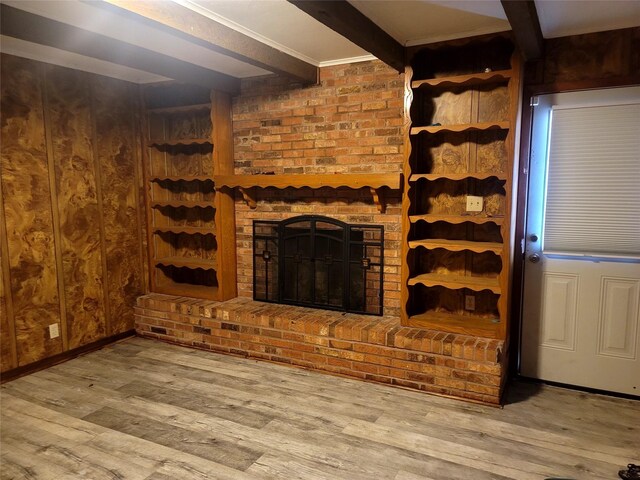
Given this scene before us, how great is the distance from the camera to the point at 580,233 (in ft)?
9.59

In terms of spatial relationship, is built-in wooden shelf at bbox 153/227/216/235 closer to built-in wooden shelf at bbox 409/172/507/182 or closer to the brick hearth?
the brick hearth

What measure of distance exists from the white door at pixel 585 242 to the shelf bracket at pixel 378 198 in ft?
3.35

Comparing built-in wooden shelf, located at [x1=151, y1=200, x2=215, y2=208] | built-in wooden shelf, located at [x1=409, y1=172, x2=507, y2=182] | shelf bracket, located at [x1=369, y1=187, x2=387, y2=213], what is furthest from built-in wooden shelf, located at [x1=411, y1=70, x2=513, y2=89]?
built-in wooden shelf, located at [x1=151, y1=200, x2=215, y2=208]

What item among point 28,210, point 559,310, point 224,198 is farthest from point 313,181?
point 28,210

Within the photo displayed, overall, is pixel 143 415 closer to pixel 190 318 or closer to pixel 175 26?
pixel 190 318

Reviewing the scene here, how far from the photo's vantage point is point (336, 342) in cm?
324

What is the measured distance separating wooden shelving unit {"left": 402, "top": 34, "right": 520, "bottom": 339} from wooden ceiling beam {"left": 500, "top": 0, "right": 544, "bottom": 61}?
176 mm

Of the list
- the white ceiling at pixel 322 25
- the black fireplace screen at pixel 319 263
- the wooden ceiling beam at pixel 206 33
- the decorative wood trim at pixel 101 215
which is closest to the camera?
the wooden ceiling beam at pixel 206 33

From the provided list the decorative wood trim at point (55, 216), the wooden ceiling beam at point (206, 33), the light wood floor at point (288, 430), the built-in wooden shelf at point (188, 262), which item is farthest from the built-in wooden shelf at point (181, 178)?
the light wood floor at point (288, 430)

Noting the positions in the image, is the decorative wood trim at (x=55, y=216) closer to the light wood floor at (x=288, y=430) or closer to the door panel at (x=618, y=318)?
the light wood floor at (x=288, y=430)

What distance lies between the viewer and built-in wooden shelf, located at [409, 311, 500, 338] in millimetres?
2945

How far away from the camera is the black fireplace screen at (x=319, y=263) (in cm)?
345

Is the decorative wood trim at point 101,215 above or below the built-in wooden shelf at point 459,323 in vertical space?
above

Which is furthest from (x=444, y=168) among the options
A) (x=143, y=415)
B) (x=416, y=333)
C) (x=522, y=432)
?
(x=143, y=415)
